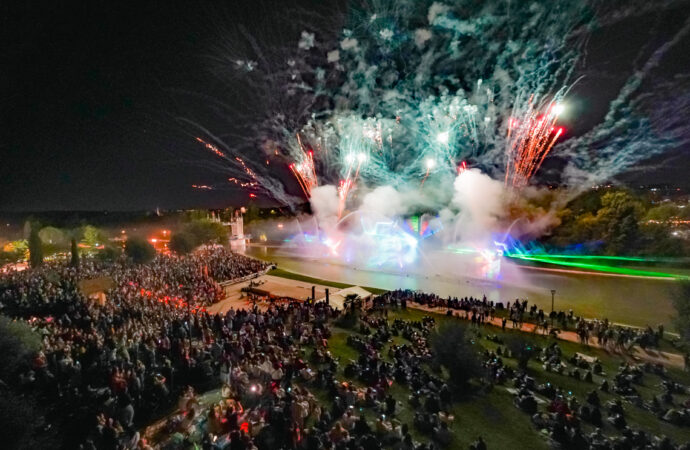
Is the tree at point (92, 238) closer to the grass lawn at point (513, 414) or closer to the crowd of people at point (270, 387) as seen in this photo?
the crowd of people at point (270, 387)

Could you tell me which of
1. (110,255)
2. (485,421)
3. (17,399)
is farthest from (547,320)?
(110,255)

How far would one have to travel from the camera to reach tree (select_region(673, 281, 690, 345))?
11258mm

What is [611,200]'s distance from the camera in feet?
91.8

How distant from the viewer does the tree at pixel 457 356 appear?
8883 mm

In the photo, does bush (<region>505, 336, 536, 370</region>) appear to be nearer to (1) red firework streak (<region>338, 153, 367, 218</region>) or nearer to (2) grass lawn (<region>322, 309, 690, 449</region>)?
(2) grass lawn (<region>322, 309, 690, 449</region>)

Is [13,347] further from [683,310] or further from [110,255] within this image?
[110,255]

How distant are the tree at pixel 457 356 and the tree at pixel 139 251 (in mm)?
28177

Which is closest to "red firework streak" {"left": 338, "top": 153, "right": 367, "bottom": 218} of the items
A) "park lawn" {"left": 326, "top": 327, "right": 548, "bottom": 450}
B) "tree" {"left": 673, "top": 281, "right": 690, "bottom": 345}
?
"tree" {"left": 673, "top": 281, "right": 690, "bottom": 345}

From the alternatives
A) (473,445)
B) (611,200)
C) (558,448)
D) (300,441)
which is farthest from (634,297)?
(300,441)

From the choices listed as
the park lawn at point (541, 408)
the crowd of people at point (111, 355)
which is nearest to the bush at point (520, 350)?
the park lawn at point (541, 408)

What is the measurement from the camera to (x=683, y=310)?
39.2 feet

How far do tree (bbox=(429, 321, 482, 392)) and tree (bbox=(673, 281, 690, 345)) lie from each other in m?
7.91

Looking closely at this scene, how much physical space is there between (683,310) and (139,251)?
35103 millimetres

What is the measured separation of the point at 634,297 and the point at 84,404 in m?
24.1
